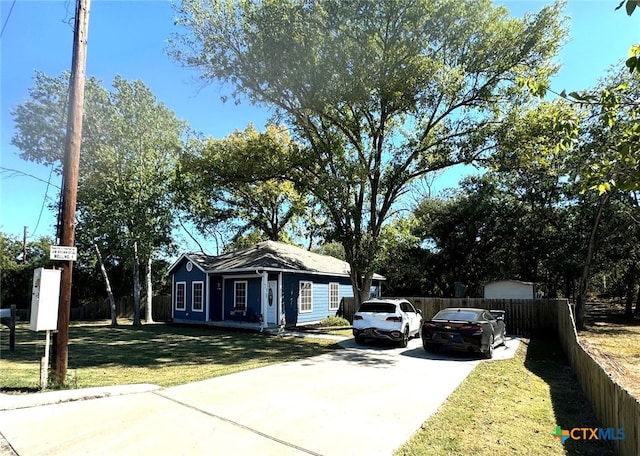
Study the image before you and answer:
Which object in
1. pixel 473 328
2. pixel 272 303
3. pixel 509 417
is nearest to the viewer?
pixel 509 417

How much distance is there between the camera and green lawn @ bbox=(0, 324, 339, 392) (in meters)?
8.30

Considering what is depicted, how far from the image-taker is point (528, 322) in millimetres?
17578

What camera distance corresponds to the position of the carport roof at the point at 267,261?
766 inches

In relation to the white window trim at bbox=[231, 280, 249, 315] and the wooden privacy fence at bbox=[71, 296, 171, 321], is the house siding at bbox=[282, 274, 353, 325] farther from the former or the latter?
the wooden privacy fence at bbox=[71, 296, 171, 321]

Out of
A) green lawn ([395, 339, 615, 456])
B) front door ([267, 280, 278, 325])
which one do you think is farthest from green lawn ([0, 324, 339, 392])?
green lawn ([395, 339, 615, 456])

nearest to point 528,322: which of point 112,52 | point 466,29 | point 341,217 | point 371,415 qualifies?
point 341,217

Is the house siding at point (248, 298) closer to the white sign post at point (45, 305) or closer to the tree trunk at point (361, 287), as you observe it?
the tree trunk at point (361, 287)

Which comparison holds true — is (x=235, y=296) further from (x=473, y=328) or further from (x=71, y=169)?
(x=71, y=169)

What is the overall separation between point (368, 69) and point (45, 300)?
13.3 metres

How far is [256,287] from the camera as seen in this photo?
64.4 feet

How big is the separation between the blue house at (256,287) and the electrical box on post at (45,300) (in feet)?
37.3

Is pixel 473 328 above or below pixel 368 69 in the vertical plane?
below

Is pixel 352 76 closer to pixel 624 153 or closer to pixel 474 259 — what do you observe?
pixel 624 153

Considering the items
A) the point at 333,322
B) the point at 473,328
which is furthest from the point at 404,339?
the point at 333,322
